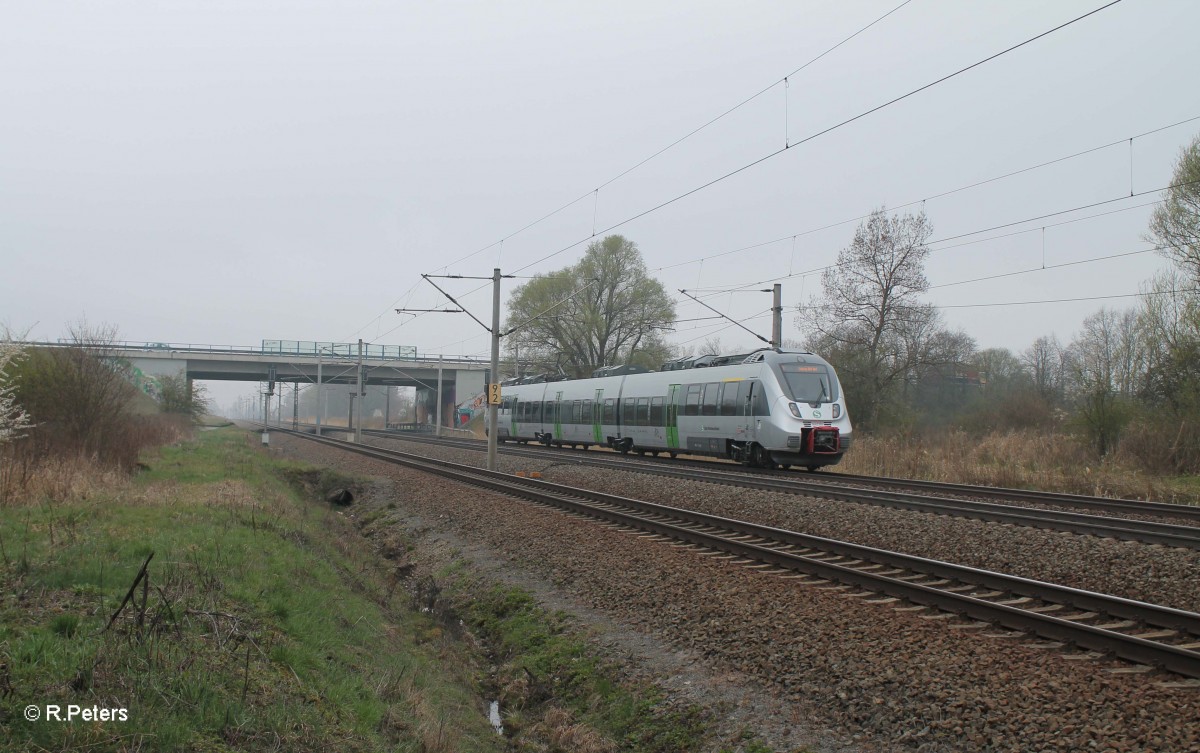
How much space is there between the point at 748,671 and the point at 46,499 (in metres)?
10.2

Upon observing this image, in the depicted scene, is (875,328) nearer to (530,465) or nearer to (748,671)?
(530,465)

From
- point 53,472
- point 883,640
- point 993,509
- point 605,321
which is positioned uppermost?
point 605,321

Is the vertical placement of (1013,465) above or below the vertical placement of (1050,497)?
above

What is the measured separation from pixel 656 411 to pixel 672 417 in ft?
3.93

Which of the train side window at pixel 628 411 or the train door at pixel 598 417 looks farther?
the train door at pixel 598 417

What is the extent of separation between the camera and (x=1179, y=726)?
15.0ft

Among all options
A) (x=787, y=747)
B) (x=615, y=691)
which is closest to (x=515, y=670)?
(x=615, y=691)

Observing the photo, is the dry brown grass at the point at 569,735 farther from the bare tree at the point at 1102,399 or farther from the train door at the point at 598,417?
the train door at the point at 598,417

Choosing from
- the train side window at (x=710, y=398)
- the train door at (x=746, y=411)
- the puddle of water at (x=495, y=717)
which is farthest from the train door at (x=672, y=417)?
the puddle of water at (x=495, y=717)

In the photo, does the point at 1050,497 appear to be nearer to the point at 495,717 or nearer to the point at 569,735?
the point at 495,717

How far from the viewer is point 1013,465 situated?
20.8 m

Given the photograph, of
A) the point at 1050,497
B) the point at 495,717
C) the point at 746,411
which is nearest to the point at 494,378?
the point at 746,411

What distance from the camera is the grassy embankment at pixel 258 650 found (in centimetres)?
434

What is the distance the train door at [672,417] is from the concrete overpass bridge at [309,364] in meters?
40.5
